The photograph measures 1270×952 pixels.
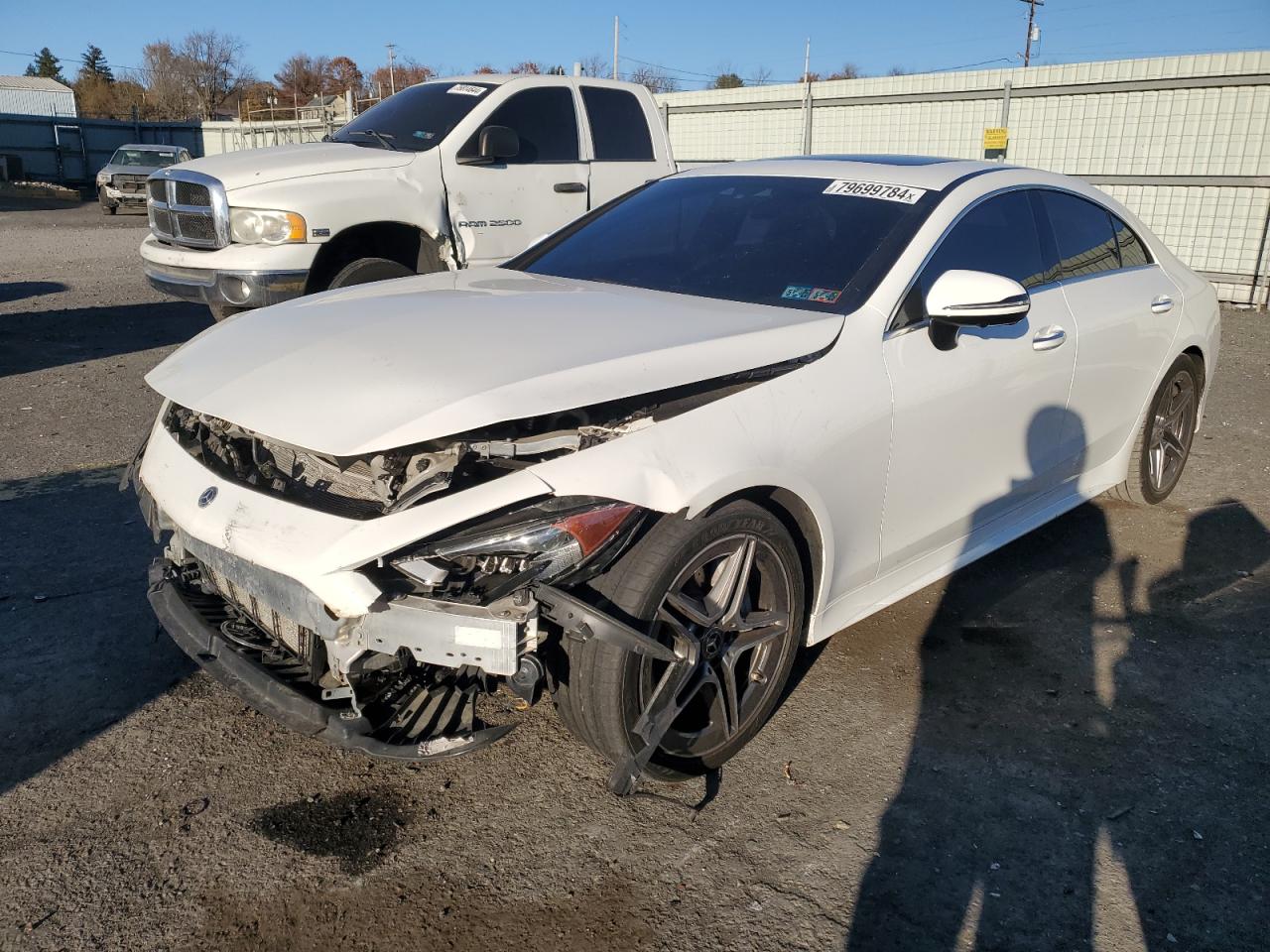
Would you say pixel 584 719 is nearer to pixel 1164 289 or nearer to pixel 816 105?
pixel 1164 289

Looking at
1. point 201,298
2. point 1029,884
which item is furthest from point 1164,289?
point 201,298

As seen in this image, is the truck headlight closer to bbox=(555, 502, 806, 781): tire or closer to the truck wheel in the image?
the truck wheel

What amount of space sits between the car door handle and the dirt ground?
1095 millimetres

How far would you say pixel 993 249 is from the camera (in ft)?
12.9

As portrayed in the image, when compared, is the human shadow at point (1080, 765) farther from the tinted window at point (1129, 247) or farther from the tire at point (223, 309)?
the tire at point (223, 309)

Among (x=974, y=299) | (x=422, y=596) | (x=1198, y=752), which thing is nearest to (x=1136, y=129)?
(x=974, y=299)

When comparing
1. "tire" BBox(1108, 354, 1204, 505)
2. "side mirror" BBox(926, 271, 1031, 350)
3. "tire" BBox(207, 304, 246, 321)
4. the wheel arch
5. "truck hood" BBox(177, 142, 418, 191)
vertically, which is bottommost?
"tire" BBox(1108, 354, 1204, 505)

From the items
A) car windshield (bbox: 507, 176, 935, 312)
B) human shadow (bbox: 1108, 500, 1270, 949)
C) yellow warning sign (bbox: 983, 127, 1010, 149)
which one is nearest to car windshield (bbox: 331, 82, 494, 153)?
car windshield (bbox: 507, 176, 935, 312)

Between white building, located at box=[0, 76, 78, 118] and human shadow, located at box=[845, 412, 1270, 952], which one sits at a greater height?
white building, located at box=[0, 76, 78, 118]

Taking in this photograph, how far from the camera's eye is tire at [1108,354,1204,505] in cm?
507

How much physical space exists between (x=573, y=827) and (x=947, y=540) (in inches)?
69.3

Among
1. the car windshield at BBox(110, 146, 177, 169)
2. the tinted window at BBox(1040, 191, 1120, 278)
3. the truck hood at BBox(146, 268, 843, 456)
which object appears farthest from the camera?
the car windshield at BBox(110, 146, 177, 169)

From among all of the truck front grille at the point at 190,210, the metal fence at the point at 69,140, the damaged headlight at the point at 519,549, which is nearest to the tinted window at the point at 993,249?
the damaged headlight at the point at 519,549

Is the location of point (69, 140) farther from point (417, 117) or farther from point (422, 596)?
point (422, 596)
